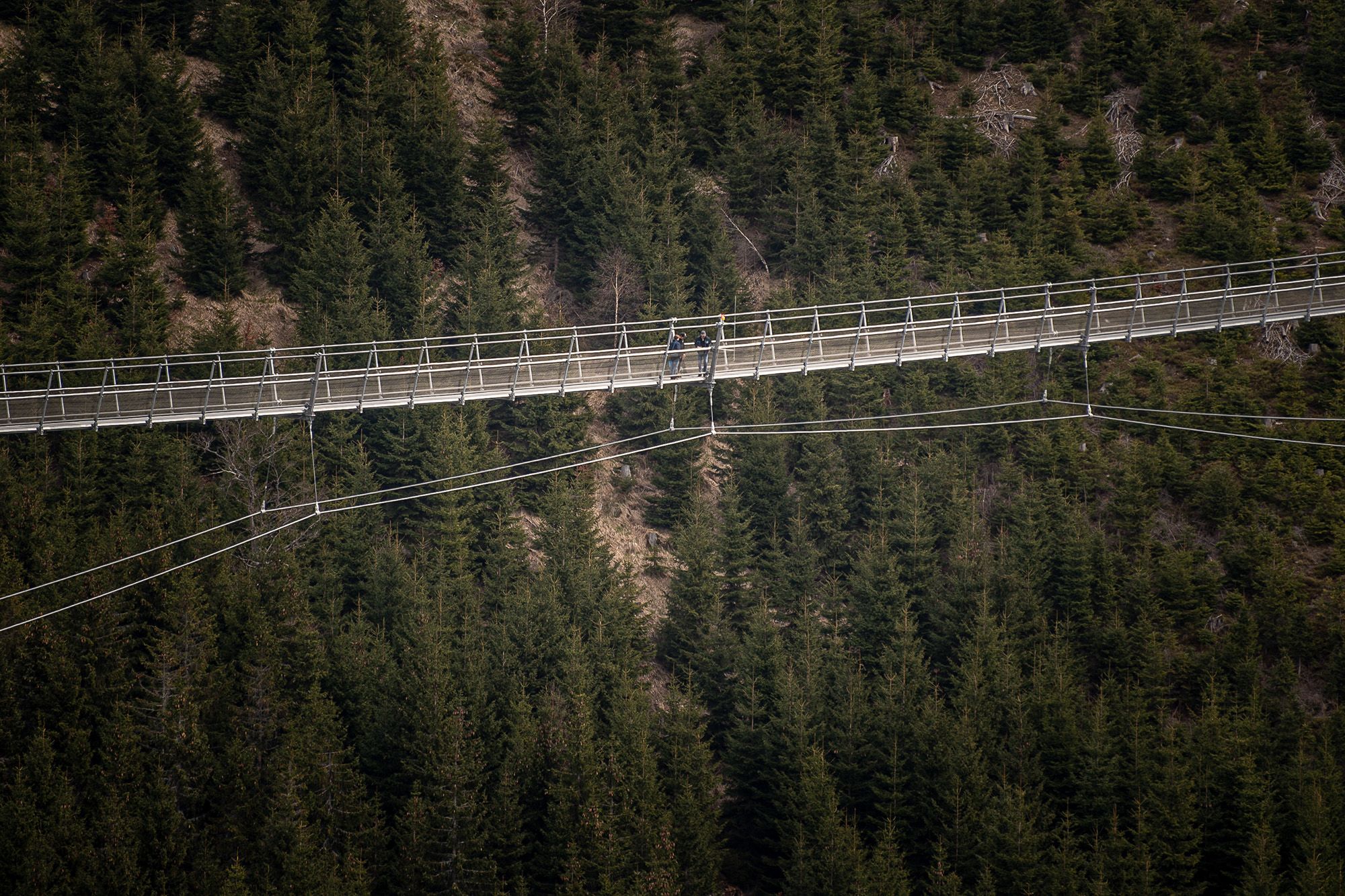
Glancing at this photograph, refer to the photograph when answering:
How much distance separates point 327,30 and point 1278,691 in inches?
1760

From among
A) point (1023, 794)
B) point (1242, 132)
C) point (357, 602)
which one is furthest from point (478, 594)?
point (1242, 132)

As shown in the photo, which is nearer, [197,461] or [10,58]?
[197,461]

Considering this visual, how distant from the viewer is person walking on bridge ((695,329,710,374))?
1496 inches

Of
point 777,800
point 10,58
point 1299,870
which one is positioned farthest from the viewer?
point 10,58

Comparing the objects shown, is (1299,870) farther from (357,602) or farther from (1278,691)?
(357,602)

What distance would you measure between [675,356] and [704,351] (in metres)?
0.75

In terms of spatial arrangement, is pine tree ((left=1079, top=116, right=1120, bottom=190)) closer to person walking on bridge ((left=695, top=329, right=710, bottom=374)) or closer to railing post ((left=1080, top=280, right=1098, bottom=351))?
railing post ((left=1080, top=280, right=1098, bottom=351))

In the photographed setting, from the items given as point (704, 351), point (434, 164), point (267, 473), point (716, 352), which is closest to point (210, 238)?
point (434, 164)

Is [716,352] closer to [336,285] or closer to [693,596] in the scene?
[693,596]

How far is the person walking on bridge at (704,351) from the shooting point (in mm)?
38000

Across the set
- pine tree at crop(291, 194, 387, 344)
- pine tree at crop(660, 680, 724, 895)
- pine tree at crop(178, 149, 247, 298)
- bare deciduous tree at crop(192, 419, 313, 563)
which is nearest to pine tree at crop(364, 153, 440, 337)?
pine tree at crop(291, 194, 387, 344)

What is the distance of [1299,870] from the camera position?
44438mm

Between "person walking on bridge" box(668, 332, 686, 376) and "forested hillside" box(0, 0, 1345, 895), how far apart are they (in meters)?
5.99

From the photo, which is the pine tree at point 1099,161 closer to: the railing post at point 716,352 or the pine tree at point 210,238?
the railing post at point 716,352
